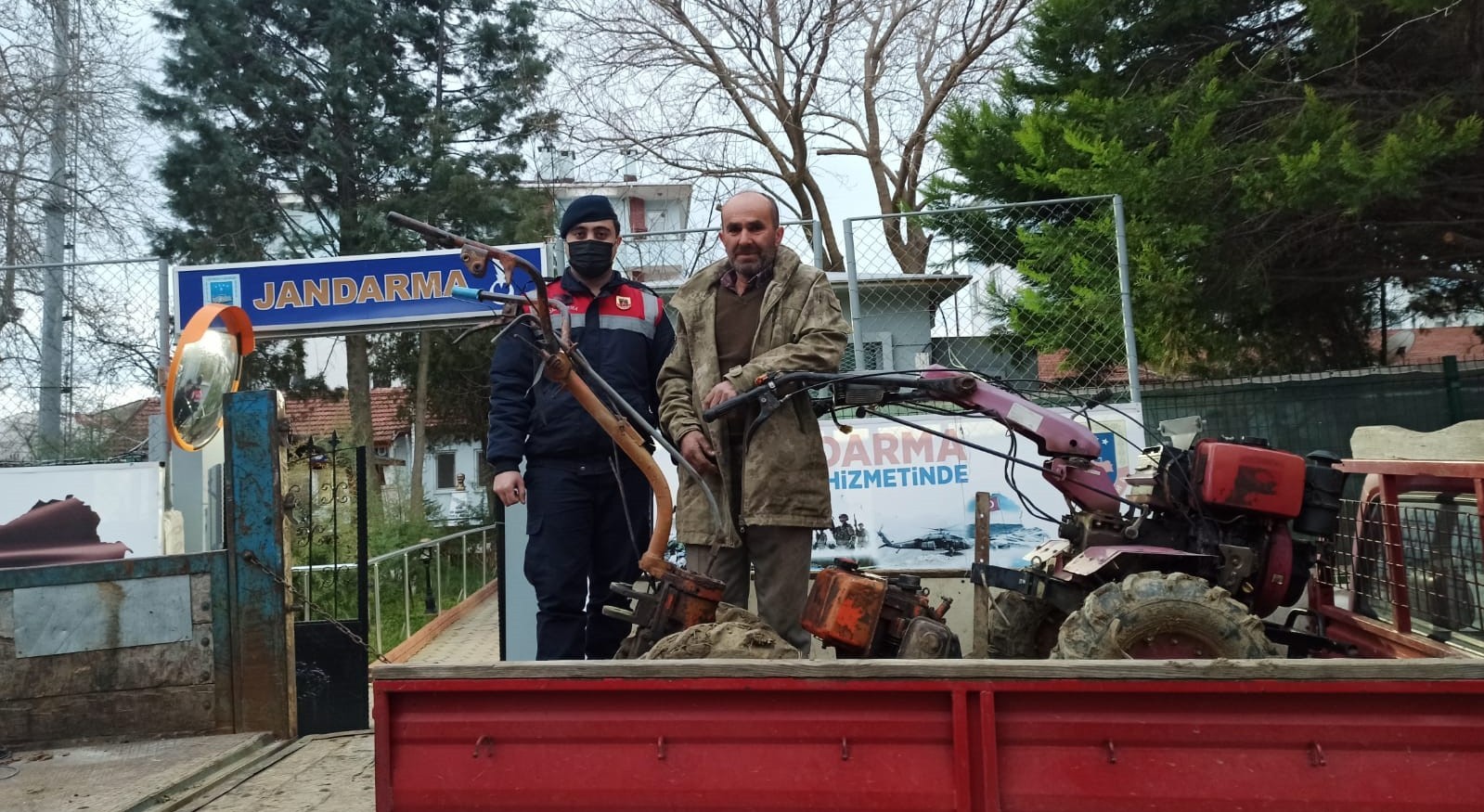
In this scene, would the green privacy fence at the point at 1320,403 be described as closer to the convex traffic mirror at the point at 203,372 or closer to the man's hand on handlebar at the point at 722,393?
the man's hand on handlebar at the point at 722,393

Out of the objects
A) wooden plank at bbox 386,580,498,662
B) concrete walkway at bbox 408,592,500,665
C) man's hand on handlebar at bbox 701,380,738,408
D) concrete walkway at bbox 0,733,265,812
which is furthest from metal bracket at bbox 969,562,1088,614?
concrete walkway at bbox 408,592,500,665

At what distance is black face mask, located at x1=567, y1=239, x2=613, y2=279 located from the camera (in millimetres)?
3830

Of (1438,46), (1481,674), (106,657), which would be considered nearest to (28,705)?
(106,657)

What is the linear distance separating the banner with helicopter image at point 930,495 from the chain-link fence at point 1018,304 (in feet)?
1.32

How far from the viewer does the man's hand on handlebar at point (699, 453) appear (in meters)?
3.41

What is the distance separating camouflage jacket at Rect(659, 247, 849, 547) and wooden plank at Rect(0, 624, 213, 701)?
2.02 meters

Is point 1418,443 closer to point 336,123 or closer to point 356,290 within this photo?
point 356,290

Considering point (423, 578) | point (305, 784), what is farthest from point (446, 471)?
point (305, 784)

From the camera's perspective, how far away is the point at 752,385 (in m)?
3.22

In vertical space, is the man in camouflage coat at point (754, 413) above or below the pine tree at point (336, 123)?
below

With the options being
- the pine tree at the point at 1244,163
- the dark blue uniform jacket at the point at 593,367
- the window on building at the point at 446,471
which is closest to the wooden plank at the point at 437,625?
the dark blue uniform jacket at the point at 593,367

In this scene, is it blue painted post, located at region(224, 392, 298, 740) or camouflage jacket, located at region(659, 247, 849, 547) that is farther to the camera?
blue painted post, located at region(224, 392, 298, 740)

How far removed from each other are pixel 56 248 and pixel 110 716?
895cm

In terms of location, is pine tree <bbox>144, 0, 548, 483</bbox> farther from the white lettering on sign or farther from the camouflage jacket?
the camouflage jacket
